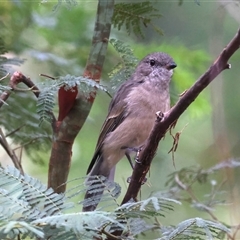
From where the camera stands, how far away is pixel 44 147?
2832mm

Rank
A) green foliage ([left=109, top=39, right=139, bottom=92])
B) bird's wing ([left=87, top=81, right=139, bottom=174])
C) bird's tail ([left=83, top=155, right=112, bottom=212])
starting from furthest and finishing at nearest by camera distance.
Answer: bird's wing ([left=87, top=81, right=139, bottom=174]), green foliage ([left=109, top=39, right=139, bottom=92]), bird's tail ([left=83, top=155, right=112, bottom=212])

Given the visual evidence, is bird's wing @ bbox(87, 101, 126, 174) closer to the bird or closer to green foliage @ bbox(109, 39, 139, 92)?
the bird

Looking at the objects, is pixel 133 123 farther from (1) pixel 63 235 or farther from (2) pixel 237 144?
(1) pixel 63 235

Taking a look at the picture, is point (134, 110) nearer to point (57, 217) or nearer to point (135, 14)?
point (135, 14)

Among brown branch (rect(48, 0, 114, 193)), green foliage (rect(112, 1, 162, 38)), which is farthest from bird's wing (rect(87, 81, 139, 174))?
brown branch (rect(48, 0, 114, 193))

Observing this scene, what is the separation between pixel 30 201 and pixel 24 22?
2095 millimetres

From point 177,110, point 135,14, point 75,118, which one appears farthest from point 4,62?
point 177,110

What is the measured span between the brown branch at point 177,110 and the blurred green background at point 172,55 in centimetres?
96

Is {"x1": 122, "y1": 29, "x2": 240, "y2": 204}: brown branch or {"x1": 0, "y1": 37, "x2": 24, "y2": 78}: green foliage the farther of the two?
{"x1": 0, "y1": 37, "x2": 24, "y2": 78}: green foliage

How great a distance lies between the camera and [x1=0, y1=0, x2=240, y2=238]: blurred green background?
2936 mm

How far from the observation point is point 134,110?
298 centimetres

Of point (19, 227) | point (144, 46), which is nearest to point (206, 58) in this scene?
point (144, 46)

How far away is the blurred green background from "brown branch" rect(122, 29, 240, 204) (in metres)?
0.96

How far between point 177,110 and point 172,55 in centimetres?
186
